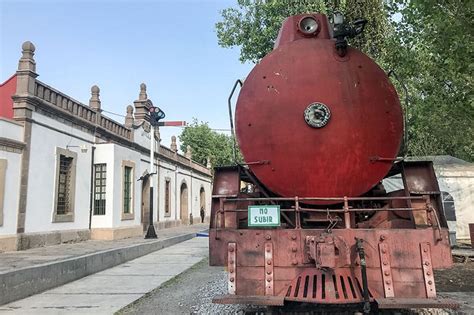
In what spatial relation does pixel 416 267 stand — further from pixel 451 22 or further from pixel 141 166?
pixel 141 166

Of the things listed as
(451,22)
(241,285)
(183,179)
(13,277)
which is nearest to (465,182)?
(451,22)

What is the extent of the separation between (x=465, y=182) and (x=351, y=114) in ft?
46.3

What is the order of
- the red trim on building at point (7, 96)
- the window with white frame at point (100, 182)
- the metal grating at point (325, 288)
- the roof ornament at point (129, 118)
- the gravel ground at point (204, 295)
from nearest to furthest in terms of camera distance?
the metal grating at point (325, 288) < the gravel ground at point (204, 295) < the red trim on building at point (7, 96) < the window with white frame at point (100, 182) < the roof ornament at point (129, 118)

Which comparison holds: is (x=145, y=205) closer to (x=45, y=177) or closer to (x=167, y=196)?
(x=167, y=196)

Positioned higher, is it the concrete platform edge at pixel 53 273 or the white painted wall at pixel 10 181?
the white painted wall at pixel 10 181

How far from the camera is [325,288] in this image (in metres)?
3.53

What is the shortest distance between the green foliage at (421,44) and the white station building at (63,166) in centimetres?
726

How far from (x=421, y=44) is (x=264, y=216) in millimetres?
8280

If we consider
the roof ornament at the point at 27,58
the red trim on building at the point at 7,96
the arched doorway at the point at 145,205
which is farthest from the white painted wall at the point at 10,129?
the arched doorway at the point at 145,205

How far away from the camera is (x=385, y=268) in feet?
11.7

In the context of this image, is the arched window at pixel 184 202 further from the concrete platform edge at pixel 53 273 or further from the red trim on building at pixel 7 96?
the concrete platform edge at pixel 53 273

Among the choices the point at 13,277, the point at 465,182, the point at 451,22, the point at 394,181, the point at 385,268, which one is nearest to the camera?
the point at 385,268

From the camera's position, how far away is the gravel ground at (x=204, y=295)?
16.4 ft

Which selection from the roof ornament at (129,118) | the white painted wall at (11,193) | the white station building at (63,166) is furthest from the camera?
the roof ornament at (129,118)
